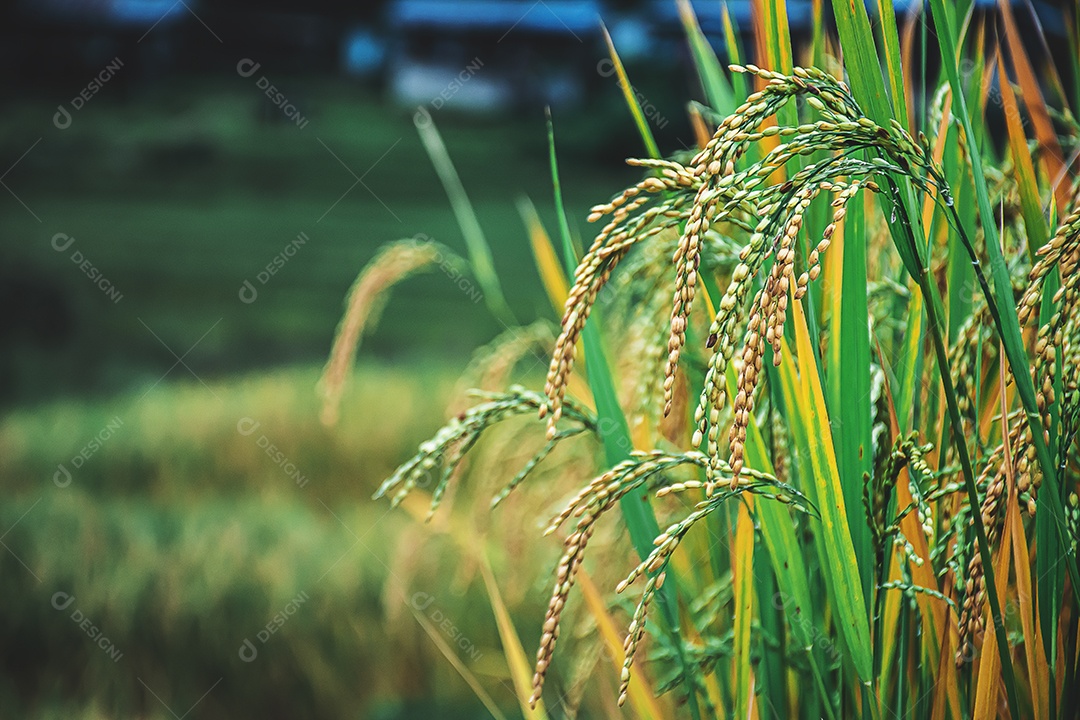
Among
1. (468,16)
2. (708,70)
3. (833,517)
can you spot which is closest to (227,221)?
(468,16)

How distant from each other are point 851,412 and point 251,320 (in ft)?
14.1

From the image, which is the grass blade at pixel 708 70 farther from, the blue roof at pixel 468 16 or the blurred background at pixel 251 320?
the blue roof at pixel 468 16

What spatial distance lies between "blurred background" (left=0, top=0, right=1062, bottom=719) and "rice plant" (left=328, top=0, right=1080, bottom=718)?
0.36 m

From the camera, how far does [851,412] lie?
2.02 ft

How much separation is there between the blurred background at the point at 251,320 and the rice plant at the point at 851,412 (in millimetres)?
357

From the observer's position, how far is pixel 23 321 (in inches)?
157

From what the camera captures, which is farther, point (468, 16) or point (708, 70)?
point (468, 16)

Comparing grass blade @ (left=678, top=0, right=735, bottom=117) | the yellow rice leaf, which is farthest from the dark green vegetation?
the yellow rice leaf

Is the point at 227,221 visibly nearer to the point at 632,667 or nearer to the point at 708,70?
the point at 708,70

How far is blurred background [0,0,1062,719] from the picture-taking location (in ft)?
5.83

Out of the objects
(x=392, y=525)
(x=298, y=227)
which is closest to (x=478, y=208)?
(x=298, y=227)

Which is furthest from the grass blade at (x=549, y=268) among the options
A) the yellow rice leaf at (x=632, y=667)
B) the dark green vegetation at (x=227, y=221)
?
the dark green vegetation at (x=227, y=221)

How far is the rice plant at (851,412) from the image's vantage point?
466 millimetres

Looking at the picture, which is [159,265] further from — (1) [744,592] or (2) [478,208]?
(1) [744,592]
